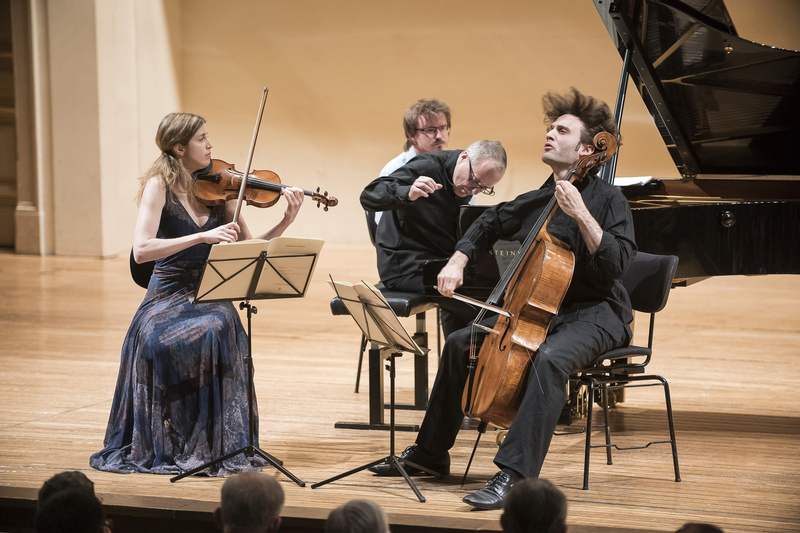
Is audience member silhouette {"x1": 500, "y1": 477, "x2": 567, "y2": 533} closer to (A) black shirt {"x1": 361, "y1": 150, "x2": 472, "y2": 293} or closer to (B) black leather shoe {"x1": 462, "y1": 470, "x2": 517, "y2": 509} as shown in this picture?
(B) black leather shoe {"x1": 462, "y1": 470, "x2": 517, "y2": 509}

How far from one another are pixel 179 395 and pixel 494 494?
3.95 feet

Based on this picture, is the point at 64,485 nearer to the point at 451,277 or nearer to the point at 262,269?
the point at 262,269

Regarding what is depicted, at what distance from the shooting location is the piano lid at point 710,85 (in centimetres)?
387

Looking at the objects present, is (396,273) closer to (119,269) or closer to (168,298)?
(168,298)

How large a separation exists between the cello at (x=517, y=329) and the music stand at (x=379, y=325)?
0.23 meters

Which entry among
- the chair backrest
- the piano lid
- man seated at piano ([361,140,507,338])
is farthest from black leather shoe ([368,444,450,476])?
the piano lid

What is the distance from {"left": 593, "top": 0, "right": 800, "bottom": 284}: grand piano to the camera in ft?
12.4

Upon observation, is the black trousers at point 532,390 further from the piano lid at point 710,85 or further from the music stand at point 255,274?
the piano lid at point 710,85

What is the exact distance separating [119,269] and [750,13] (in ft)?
22.9

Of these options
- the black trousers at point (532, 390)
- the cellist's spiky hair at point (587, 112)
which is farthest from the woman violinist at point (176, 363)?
the cellist's spiky hair at point (587, 112)

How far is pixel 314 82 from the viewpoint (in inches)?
416

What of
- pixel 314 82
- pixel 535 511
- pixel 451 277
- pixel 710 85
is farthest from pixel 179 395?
pixel 314 82

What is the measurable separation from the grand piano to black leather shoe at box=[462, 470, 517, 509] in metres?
1.39

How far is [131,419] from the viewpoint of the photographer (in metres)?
3.30
